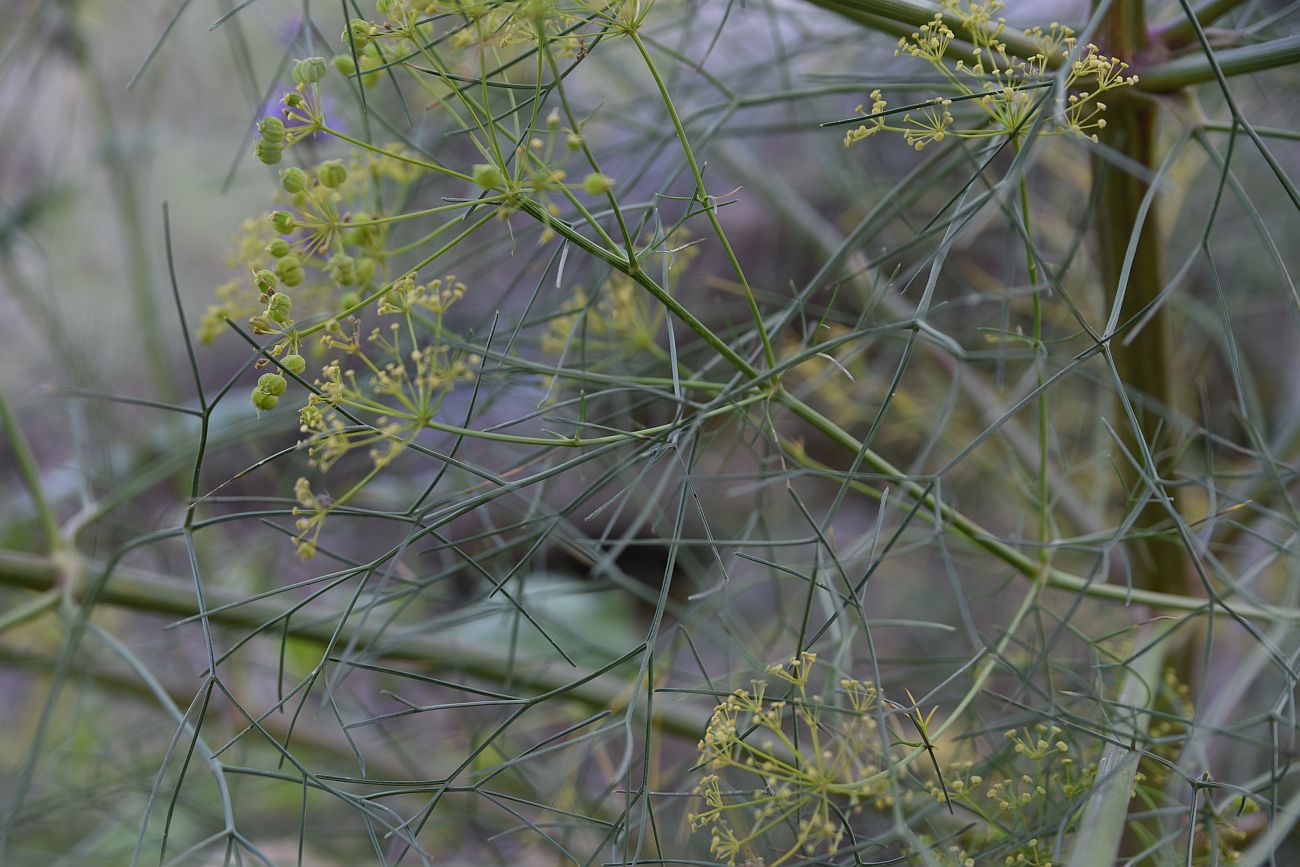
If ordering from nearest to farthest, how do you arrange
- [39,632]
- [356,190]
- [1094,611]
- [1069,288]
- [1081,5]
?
[356,190]
[1069,288]
[1094,611]
[39,632]
[1081,5]

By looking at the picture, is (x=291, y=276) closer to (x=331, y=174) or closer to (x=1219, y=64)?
(x=331, y=174)

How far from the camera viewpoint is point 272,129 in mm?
344

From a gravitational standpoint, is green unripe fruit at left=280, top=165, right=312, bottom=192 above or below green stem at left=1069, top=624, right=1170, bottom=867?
above

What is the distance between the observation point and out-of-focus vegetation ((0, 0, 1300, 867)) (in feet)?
1.24

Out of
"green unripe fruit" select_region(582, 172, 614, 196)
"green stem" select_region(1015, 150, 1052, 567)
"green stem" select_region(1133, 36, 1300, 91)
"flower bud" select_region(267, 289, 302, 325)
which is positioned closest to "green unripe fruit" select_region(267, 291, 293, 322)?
→ "flower bud" select_region(267, 289, 302, 325)

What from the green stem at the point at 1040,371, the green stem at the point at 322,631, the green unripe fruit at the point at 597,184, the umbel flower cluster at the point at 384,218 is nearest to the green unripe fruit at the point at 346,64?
the umbel flower cluster at the point at 384,218

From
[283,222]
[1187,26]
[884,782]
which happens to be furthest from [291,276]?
[1187,26]

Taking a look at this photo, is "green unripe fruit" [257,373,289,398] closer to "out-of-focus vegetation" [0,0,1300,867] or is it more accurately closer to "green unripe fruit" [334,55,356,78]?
"out-of-focus vegetation" [0,0,1300,867]

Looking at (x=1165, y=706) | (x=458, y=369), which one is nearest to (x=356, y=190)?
(x=458, y=369)

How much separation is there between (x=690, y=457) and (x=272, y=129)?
0.21 metres

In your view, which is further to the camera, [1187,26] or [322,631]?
[322,631]

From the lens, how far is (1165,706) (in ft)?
1.81

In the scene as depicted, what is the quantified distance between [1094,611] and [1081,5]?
0.81m

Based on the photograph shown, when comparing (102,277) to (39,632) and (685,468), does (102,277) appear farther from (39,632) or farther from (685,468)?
(685,468)
